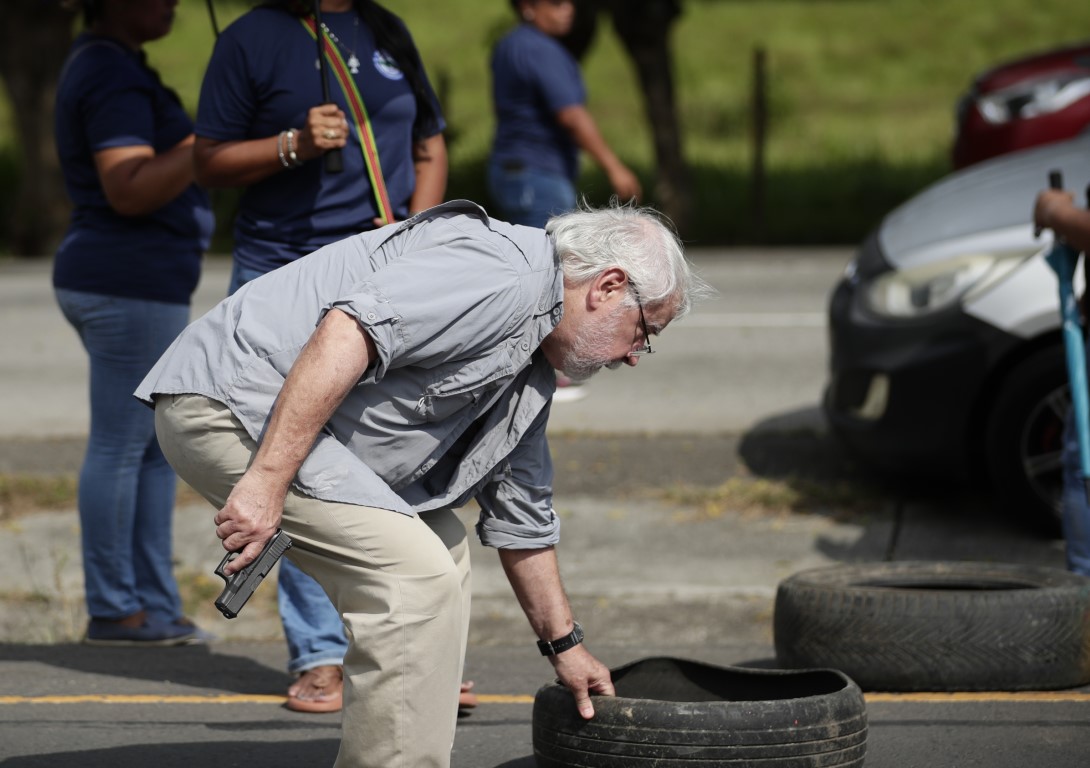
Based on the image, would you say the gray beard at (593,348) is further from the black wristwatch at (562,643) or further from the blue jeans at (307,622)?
the blue jeans at (307,622)

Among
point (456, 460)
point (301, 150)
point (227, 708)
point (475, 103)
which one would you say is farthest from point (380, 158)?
point (475, 103)

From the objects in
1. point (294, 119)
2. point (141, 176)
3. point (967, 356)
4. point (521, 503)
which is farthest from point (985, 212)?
point (521, 503)

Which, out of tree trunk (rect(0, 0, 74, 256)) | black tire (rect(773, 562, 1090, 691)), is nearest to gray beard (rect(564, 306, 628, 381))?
black tire (rect(773, 562, 1090, 691))

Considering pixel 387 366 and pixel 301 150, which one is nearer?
pixel 387 366

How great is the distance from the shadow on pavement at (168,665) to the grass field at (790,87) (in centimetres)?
627

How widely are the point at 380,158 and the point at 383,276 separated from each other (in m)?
1.34

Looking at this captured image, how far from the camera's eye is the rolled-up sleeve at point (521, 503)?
10.9 feet

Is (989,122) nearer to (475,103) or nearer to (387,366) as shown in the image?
(387,366)

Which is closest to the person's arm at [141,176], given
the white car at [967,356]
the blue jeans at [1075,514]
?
the blue jeans at [1075,514]

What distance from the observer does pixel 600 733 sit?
3289mm

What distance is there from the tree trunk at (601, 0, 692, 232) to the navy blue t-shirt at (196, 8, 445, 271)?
1062cm

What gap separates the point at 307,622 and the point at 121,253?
3.96 feet

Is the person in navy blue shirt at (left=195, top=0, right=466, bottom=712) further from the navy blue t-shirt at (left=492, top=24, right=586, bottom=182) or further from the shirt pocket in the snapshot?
the navy blue t-shirt at (left=492, top=24, right=586, bottom=182)

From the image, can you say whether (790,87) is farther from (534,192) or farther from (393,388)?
(393,388)
